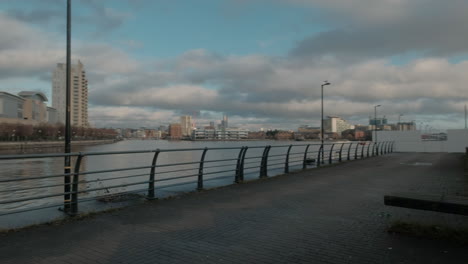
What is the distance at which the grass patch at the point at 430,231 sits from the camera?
16.4ft

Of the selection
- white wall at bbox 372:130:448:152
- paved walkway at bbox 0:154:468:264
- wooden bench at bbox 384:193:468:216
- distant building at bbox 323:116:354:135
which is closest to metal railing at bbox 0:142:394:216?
paved walkway at bbox 0:154:468:264

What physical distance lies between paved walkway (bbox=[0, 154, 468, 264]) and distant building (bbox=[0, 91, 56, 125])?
136m

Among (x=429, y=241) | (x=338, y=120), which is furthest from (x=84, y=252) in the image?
(x=338, y=120)

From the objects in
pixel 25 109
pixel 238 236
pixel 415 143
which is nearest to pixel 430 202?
pixel 238 236

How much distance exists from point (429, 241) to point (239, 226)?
281 centimetres

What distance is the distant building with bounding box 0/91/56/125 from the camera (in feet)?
439

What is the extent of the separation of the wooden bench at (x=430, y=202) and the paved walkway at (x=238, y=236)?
1.03 feet

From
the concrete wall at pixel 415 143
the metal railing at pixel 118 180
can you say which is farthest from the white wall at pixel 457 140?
the metal railing at pixel 118 180

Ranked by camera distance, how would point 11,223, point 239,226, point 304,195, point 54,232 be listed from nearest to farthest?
point 54,232 < point 239,226 < point 11,223 < point 304,195

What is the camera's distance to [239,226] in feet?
19.2

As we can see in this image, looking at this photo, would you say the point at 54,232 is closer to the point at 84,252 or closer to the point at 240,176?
the point at 84,252

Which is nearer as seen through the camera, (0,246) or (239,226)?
(0,246)

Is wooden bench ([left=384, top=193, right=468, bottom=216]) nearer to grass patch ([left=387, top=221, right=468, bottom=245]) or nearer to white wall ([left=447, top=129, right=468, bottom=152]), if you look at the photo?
grass patch ([left=387, top=221, right=468, bottom=245])

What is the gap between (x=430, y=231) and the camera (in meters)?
5.25
